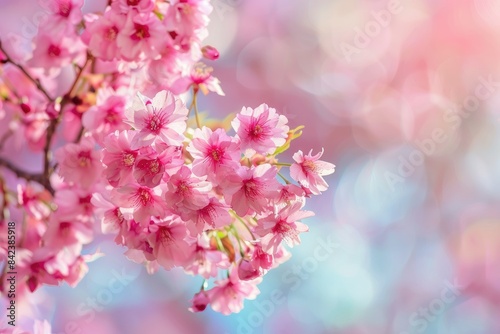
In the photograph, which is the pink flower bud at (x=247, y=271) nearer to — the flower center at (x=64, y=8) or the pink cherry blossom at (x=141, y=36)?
the pink cherry blossom at (x=141, y=36)

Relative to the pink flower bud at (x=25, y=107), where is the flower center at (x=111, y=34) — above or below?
above

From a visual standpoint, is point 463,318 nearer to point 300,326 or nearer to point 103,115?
point 300,326

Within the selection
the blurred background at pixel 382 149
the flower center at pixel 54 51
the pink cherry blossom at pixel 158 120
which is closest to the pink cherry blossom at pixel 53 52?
the flower center at pixel 54 51

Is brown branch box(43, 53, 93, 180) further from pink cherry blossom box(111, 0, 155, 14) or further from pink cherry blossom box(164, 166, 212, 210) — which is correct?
pink cherry blossom box(164, 166, 212, 210)

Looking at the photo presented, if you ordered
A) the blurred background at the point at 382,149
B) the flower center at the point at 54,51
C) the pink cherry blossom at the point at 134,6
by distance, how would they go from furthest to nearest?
the blurred background at the point at 382,149 < the flower center at the point at 54,51 < the pink cherry blossom at the point at 134,6

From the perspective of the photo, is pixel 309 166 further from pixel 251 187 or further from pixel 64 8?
pixel 64 8

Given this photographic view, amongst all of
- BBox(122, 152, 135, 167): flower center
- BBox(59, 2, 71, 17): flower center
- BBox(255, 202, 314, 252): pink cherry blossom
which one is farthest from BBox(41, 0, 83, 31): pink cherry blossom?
BBox(255, 202, 314, 252): pink cherry blossom
